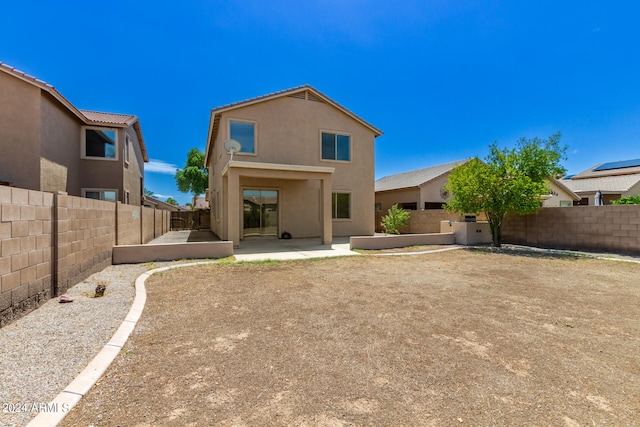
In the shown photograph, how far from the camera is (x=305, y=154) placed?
14.6 metres

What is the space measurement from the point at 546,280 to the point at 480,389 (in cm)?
575

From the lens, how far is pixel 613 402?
2330 mm

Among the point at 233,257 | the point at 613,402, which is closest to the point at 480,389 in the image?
the point at 613,402

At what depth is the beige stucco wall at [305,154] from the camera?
13758 mm

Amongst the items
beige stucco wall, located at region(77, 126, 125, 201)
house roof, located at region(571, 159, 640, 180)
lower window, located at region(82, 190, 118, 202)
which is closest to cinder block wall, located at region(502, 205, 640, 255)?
beige stucco wall, located at region(77, 126, 125, 201)

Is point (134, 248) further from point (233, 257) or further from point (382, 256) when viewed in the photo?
point (382, 256)

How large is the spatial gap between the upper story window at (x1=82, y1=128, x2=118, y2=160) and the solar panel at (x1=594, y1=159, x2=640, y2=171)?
1909 inches

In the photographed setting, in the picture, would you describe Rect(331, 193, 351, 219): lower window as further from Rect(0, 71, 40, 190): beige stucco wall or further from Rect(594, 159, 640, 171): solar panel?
Rect(594, 159, 640, 171): solar panel

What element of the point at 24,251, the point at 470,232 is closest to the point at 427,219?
the point at 470,232

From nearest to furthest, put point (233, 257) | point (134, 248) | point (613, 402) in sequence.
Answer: point (613, 402) < point (134, 248) < point (233, 257)

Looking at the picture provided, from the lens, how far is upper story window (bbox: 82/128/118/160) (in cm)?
1436

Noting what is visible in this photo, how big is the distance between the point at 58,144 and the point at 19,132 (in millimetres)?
1525

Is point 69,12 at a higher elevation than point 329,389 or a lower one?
higher

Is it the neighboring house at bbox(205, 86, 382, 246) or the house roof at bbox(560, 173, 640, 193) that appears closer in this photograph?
the neighboring house at bbox(205, 86, 382, 246)
